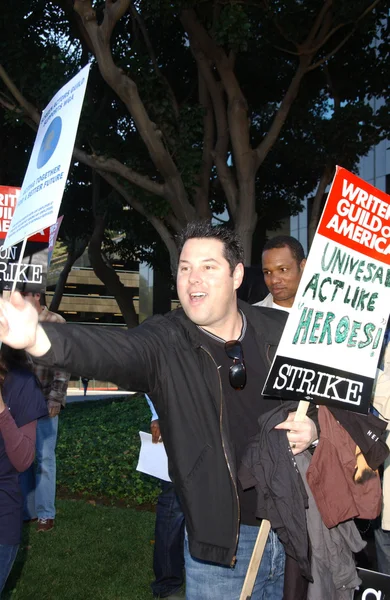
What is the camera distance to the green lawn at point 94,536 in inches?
200

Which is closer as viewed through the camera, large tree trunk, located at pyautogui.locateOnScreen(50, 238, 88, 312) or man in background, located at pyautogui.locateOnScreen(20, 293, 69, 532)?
man in background, located at pyautogui.locateOnScreen(20, 293, 69, 532)

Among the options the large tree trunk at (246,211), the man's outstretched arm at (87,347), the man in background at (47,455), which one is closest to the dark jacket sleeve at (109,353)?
the man's outstretched arm at (87,347)

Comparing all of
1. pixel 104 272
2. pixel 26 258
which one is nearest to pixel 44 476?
pixel 26 258

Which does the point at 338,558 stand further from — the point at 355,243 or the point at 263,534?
the point at 355,243

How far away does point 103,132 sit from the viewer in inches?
473

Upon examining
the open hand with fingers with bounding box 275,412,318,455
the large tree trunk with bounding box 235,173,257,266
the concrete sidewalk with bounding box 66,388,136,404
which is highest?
the large tree trunk with bounding box 235,173,257,266

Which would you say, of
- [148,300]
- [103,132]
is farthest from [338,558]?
[148,300]

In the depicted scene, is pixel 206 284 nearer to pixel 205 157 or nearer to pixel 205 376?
pixel 205 376

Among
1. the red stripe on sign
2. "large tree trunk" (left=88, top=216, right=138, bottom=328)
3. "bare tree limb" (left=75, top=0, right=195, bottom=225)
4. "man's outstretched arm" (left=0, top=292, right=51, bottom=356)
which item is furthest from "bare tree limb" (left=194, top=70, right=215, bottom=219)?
"man's outstretched arm" (left=0, top=292, right=51, bottom=356)

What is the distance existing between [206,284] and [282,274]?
1.90 m

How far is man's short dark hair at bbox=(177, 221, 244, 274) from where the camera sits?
2660mm

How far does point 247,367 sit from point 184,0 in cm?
788

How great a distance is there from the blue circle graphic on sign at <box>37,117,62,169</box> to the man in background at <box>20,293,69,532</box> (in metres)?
2.96

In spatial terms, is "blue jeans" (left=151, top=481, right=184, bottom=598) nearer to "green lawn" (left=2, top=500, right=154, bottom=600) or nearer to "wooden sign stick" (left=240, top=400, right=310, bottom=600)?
"green lawn" (left=2, top=500, right=154, bottom=600)
